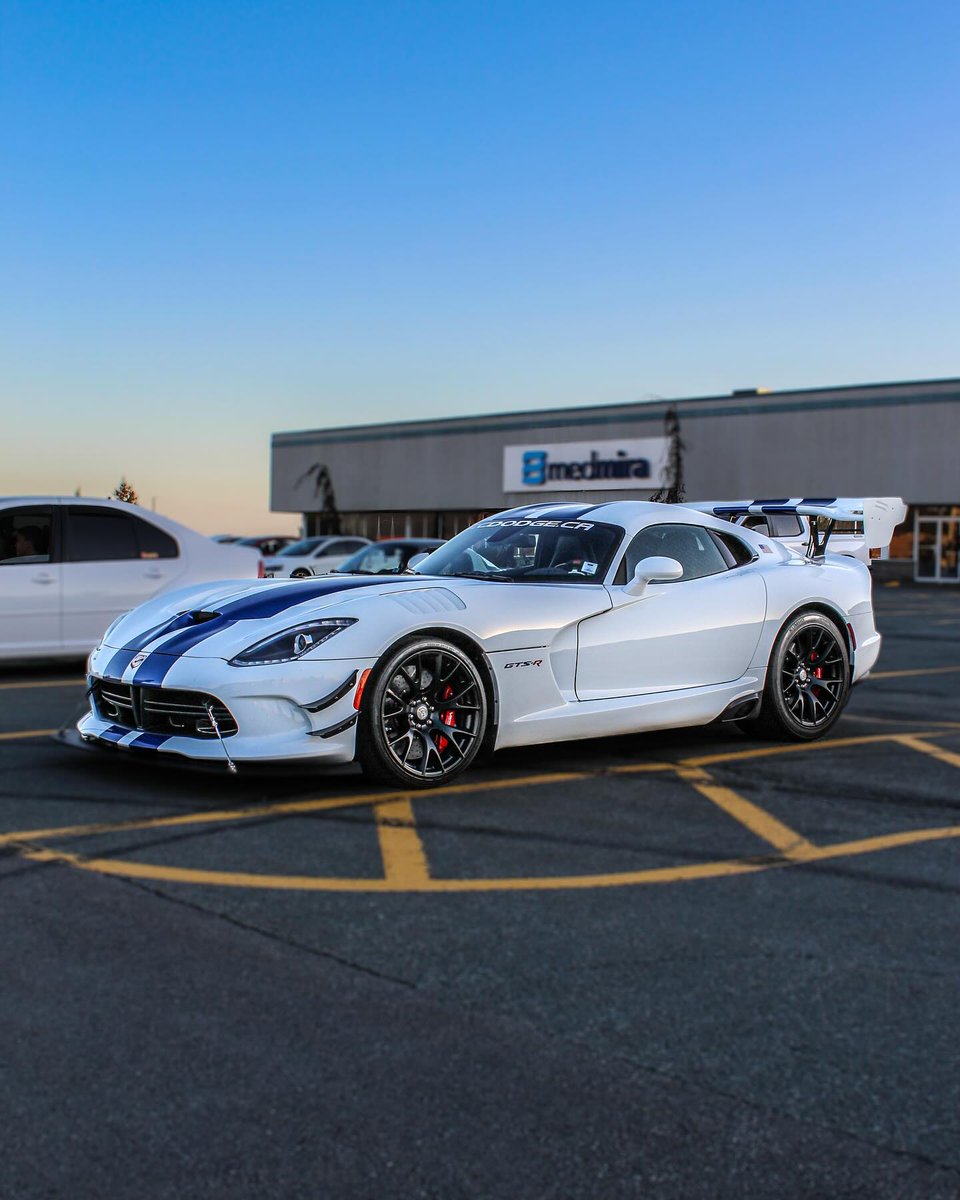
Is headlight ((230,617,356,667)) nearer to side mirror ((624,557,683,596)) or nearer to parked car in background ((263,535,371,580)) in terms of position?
side mirror ((624,557,683,596))

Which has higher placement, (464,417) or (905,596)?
(464,417)

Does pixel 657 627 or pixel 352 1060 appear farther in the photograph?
pixel 657 627

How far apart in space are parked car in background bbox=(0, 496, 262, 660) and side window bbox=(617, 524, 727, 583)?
4.48 metres

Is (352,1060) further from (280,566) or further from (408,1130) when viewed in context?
(280,566)

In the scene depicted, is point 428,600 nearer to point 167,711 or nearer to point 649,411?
point 167,711

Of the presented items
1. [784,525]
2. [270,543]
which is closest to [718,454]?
[270,543]

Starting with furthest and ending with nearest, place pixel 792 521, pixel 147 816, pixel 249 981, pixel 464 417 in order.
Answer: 1. pixel 464 417
2. pixel 792 521
3. pixel 147 816
4. pixel 249 981

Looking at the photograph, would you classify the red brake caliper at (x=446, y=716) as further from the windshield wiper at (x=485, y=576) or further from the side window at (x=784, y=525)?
the side window at (x=784, y=525)

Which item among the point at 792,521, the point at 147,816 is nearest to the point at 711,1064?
the point at 147,816

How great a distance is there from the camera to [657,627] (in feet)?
23.1

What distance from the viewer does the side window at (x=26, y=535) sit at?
10.8m

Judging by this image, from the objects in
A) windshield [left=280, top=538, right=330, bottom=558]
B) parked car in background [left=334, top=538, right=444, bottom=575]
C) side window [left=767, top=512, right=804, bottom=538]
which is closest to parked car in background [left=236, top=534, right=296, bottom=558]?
windshield [left=280, top=538, right=330, bottom=558]

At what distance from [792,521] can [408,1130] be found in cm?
665

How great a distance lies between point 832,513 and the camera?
8.07m
